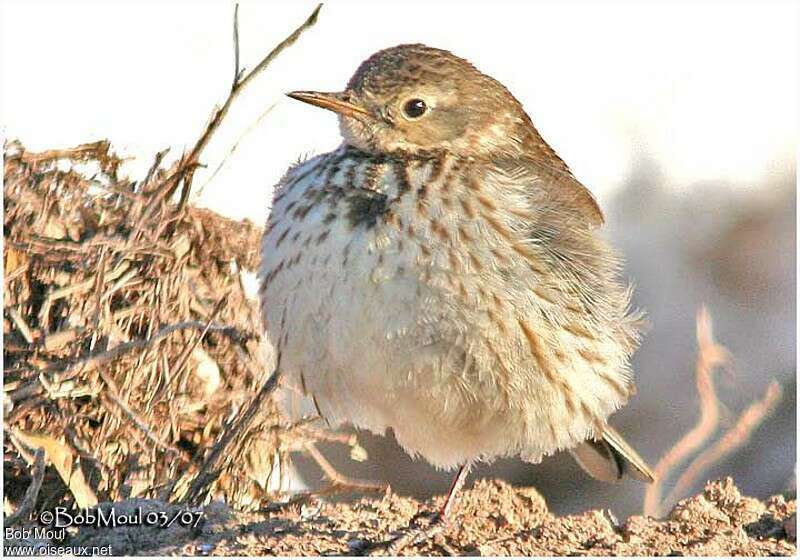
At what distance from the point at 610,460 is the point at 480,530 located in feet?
2.42

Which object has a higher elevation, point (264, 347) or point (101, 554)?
point (264, 347)

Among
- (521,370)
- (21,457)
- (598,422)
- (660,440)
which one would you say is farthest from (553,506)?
(21,457)

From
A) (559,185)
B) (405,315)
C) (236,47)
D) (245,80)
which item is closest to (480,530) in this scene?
(405,315)

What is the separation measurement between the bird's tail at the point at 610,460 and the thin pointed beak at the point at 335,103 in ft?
4.94

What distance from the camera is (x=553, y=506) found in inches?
277

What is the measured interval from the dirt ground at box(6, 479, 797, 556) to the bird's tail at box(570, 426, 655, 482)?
1.02ft

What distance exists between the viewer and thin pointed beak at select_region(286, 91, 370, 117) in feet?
16.7

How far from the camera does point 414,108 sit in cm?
520

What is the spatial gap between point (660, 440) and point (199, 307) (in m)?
2.62

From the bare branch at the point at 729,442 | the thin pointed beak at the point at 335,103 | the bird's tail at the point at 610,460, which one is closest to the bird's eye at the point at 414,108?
the thin pointed beak at the point at 335,103

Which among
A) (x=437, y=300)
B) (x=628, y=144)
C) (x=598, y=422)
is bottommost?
(x=598, y=422)

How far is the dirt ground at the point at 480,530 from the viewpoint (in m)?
4.81

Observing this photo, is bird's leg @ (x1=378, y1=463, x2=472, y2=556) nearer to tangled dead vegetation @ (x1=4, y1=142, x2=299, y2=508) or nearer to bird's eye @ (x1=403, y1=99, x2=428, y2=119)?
tangled dead vegetation @ (x1=4, y1=142, x2=299, y2=508)

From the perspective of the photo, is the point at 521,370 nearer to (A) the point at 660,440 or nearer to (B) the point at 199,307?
(B) the point at 199,307
